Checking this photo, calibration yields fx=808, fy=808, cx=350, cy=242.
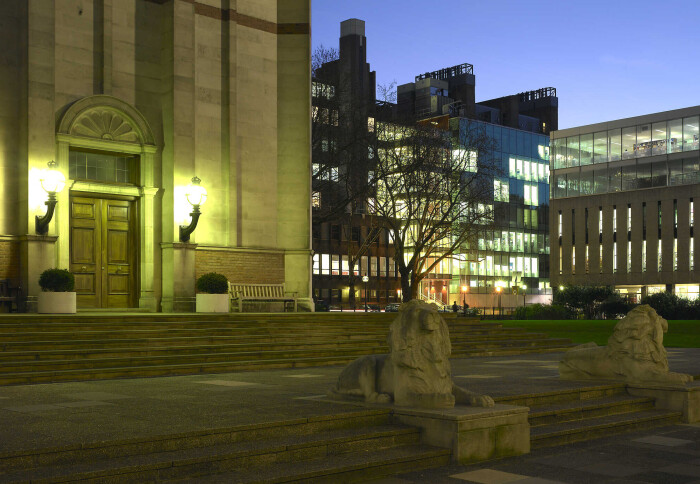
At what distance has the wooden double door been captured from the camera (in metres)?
23.1

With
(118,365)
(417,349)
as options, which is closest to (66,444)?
(417,349)

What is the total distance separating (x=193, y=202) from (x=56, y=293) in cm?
546

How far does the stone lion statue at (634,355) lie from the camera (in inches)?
515

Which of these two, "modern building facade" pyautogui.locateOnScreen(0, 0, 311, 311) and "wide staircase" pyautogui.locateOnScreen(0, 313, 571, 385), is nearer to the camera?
"wide staircase" pyautogui.locateOnScreen(0, 313, 571, 385)

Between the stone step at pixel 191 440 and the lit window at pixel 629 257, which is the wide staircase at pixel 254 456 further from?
the lit window at pixel 629 257

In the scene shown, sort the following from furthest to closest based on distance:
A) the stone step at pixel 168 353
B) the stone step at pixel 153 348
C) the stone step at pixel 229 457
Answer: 1. the stone step at pixel 153 348
2. the stone step at pixel 168 353
3. the stone step at pixel 229 457

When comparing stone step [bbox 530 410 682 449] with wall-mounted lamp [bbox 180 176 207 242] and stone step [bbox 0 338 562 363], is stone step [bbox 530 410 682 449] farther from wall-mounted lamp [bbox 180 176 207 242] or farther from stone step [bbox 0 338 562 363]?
wall-mounted lamp [bbox 180 176 207 242]

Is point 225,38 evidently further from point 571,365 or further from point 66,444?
point 66,444

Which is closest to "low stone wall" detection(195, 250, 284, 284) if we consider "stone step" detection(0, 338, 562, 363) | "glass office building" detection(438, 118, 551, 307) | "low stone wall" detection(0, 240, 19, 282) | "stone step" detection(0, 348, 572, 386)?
"low stone wall" detection(0, 240, 19, 282)

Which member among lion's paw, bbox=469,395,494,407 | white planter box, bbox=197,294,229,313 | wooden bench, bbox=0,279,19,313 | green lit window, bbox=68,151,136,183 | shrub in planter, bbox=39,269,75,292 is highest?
green lit window, bbox=68,151,136,183

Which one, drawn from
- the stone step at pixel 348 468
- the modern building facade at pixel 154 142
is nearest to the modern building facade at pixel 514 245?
the modern building facade at pixel 154 142

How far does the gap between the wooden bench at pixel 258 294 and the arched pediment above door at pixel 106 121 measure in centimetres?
523

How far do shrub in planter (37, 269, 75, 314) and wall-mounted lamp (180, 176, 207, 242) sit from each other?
14.7 ft

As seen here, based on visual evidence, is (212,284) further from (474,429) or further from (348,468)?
(348,468)
